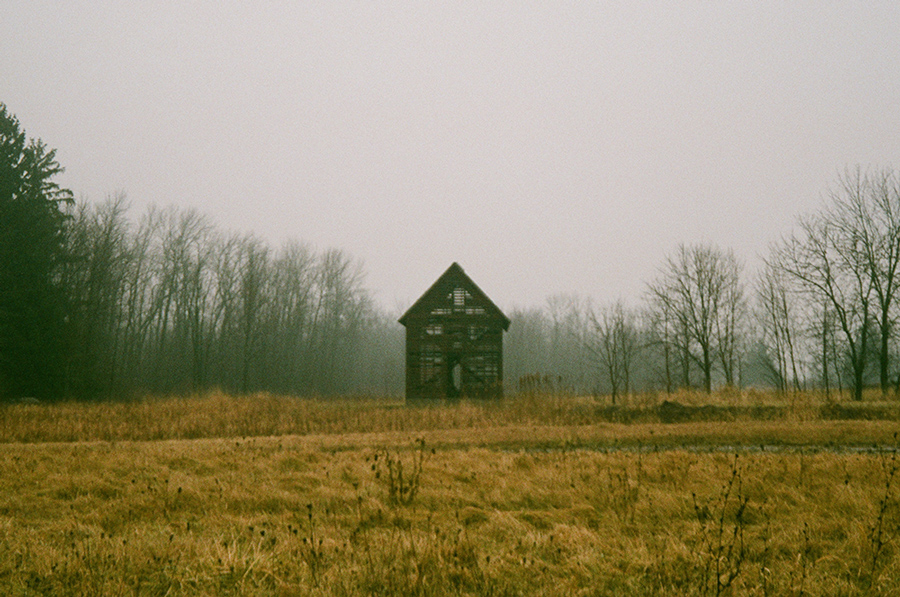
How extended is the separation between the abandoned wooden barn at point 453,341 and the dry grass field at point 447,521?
57.6 feet

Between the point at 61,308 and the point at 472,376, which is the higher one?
the point at 61,308

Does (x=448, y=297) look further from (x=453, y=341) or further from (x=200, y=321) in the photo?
(x=200, y=321)

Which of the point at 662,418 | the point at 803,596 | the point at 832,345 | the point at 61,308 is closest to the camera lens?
the point at 803,596

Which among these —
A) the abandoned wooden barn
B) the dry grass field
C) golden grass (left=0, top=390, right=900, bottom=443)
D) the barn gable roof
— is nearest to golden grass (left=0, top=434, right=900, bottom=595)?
the dry grass field

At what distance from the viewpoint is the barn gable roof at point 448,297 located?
1211 inches

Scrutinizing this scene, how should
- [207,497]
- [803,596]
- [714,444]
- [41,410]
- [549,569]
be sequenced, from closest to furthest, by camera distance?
[803,596] < [549,569] < [207,497] < [714,444] < [41,410]

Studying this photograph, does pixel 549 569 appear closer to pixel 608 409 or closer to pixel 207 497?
pixel 207 497

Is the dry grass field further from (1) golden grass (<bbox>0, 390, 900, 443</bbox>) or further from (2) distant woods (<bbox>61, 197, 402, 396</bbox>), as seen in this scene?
(2) distant woods (<bbox>61, 197, 402, 396</bbox>)

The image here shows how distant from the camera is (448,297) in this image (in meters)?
31.1

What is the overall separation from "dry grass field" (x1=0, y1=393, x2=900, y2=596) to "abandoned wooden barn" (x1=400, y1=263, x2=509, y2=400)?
57.6 ft

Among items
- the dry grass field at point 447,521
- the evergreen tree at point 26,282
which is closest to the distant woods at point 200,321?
the evergreen tree at point 26,282

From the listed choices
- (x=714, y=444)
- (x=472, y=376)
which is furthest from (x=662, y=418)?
(x=472, y=376)

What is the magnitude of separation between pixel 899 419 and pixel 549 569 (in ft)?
60.6

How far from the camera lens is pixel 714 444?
41.0ft
